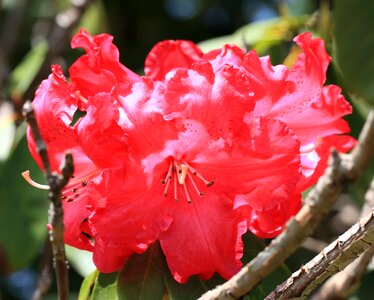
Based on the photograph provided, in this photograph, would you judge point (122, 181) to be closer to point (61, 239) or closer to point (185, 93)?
point (185, 93)

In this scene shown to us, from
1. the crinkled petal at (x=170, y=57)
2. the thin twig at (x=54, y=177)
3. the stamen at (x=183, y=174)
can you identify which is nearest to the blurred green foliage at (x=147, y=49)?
the stamen at (x=183, y=174)

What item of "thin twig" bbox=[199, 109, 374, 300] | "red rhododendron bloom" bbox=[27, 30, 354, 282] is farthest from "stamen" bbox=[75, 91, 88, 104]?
"thin twig" bbox=[199, 109, 374, 300]

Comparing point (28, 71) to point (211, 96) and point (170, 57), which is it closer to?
point (170, 57)

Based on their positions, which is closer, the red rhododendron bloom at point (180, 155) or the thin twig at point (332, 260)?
the thin twig at point (332, 260)

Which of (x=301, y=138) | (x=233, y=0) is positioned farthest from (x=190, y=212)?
(x=233, y=0)

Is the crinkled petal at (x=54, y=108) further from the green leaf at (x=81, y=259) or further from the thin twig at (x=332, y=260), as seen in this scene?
the green leaf at (x=81, y=259)

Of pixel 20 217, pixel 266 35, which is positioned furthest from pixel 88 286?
pixel 266 35

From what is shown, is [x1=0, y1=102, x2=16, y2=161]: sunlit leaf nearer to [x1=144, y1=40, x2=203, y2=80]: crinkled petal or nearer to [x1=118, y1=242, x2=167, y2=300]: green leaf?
[x1=144, y1=40, x2=203, y2=80]: crinkled petal
